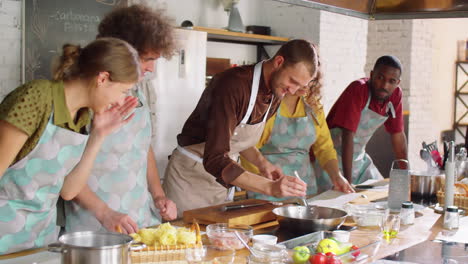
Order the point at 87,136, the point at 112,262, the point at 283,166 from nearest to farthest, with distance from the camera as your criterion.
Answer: the point at 112,262
the point at 87,136
the point at 283,166

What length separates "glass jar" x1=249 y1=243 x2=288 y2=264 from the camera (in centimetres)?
212

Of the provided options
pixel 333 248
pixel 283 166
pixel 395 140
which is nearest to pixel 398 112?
pixel 395 140

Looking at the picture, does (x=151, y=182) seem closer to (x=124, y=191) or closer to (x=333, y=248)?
(x=124, y=191)

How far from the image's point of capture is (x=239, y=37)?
7.06m

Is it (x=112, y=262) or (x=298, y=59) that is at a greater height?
(x=298, y=59)

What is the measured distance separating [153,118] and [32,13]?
1.49 metres

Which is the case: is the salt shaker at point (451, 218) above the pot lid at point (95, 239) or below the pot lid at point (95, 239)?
below

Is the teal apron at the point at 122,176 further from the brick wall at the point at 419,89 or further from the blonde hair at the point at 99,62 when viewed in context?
the brick wall at the point at 419,89

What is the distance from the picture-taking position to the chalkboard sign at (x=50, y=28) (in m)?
5.00

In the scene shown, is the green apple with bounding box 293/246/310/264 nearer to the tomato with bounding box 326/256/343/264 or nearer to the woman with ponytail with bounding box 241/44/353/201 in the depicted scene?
the tomato with bounding box 326/256/343/264

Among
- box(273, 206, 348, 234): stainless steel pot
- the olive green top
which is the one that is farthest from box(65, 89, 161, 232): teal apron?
box(273, 206, 348, 234): stainless steel pot

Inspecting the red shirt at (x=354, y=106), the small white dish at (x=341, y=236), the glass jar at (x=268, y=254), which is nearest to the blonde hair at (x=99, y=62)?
the glass jar at (x=268, y=254)

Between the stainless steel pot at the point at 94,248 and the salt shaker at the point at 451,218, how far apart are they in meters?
1.75

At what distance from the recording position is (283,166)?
409 centimetres
